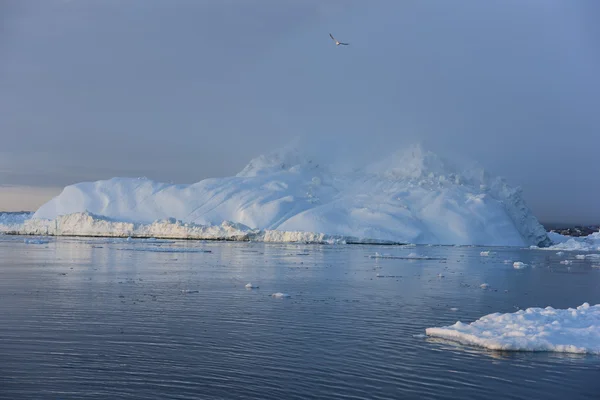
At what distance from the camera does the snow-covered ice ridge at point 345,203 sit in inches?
2936

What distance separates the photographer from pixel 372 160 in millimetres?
100000

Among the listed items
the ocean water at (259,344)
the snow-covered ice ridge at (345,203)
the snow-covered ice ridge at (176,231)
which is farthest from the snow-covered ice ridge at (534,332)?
the snow-covered ice ridge at (345,203)

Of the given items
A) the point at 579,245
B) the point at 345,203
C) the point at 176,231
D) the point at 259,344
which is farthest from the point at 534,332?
the point at 579,245

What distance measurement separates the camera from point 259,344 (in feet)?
39.2

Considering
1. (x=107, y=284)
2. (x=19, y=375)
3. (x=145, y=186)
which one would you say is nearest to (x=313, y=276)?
(x=107, y=284)

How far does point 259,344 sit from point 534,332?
5.38 metres

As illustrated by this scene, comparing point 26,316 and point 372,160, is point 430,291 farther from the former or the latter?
point 372,160

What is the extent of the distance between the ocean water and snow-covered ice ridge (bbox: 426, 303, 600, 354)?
13.0 inches

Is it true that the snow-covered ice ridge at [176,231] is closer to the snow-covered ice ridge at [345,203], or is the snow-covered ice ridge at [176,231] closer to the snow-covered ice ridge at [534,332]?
the snow-covered ice ridge at [345,203]

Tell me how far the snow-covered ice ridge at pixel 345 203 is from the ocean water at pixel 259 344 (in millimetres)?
51503

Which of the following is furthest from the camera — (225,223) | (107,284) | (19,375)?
(225,223)

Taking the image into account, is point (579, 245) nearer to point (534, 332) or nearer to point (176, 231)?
point (176, 231)

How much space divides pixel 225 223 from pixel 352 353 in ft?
204

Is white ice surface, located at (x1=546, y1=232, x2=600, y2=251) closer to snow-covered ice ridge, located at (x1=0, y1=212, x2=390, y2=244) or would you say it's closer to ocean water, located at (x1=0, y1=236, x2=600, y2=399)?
snow-covered ice ridge, located at (x1=0, y1=212, x2=390, y2=244)
